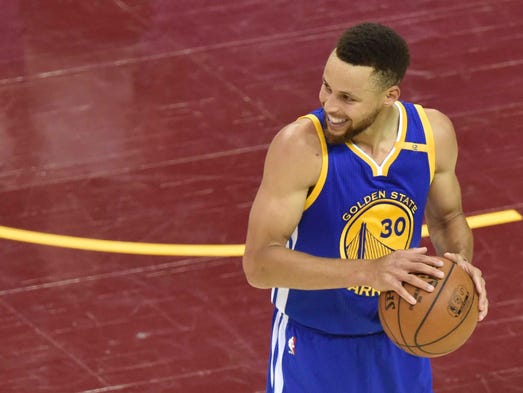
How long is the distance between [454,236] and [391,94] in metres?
0.79

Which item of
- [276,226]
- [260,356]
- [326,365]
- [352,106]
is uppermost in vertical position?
[352,106]

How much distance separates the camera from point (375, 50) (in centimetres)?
533

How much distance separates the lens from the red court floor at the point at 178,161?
26.0ft

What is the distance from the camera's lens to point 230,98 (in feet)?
34.2

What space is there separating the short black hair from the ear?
0.06 m

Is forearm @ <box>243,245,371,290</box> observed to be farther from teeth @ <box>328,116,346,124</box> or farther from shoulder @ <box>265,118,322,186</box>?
teeth @ <box>328,116,346,124</box>

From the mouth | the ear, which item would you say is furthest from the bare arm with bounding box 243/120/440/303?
the ear

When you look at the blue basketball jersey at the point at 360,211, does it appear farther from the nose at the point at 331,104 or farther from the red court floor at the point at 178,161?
the red court floor at the point at 178,161

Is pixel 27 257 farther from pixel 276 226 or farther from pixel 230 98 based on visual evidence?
pixel 276 226

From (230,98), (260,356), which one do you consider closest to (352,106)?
(260,356)

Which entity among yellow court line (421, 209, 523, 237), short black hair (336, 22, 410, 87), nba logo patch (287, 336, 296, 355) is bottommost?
yellow court line (421, 209, 523, 237)

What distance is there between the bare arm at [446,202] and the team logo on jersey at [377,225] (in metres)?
0.23

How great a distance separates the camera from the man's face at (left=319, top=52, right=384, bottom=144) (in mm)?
5332

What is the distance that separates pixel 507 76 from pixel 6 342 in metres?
4.52
